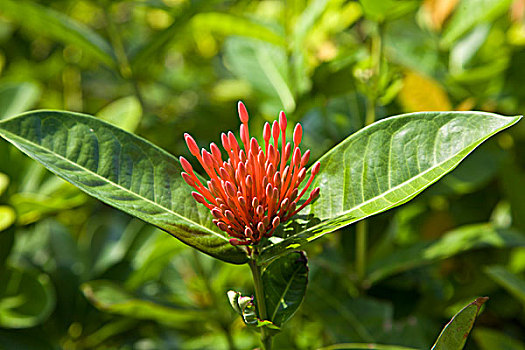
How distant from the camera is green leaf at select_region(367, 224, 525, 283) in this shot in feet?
3.81

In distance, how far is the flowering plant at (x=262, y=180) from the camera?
2.19ft

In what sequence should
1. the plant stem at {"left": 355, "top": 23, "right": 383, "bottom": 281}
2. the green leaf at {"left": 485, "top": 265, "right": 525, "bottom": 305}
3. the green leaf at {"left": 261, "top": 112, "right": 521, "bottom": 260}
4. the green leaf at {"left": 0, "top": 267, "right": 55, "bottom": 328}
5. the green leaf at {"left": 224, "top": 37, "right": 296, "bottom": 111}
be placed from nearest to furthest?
the green leaf at {"left": 261, "top": 112, "right": 521, "bottom": 260} < the green leaf at {"left": 485, "top": 265, "right": 525, "bottom": 305} < the plant stem at {"left": 355, "top": 23, "right": 383, "bottom": 281} < the green leaf at {"left": 0, "top": 267, "right": 55, "bottom": 328} < the green leaf at {"left": 224, "top": 37, "right": 296, "bottom": 111}

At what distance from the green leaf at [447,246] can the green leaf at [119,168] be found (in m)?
0.59

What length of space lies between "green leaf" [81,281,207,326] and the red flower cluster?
1.73 feet

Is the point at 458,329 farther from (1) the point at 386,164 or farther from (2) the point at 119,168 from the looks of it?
(2) the point at 119,168

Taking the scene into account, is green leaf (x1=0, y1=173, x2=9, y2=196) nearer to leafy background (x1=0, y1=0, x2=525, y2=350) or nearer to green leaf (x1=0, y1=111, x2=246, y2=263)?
leafy background (x1=0, y1=0, x2=525, y2=350)

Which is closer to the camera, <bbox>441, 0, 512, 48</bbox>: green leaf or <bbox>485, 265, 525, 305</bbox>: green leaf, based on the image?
<bbox>485, 265, 525, 305</bbox>: green leaf

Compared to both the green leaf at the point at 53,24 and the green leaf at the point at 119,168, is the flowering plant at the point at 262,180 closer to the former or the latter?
the green leaf at the point at 119,168

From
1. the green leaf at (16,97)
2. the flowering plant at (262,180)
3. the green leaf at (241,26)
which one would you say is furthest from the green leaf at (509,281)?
the green leaf at (16,97)

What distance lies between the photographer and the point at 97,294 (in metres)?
1.16

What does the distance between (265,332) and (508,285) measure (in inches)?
22.3

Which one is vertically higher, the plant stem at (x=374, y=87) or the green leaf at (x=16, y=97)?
the green leaf at (x=16, y=97)

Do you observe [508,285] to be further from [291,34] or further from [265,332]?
[291,34]

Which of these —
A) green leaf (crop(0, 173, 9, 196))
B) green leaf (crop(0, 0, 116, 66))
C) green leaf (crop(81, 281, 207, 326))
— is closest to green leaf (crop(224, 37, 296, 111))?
green leaf (crop(0, 0, 116, 66))
